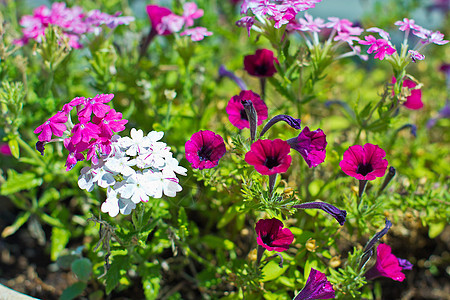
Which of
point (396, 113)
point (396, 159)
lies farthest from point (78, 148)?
point (396, 159)

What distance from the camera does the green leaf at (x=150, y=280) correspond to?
1.38 m

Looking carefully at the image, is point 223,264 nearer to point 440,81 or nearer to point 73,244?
point 73,244

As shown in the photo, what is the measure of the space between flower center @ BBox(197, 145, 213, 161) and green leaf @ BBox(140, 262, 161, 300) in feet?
1.74

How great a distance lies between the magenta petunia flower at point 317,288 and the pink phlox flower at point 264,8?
0.85 meters

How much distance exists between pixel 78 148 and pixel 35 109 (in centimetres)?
94

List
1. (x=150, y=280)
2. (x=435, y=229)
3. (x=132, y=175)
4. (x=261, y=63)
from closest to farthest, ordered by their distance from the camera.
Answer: (x=132, y=175)
(x=150, y=280)
(x=261, y=63)
(x=435, y=229)

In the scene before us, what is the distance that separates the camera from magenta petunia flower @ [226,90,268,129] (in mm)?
1287

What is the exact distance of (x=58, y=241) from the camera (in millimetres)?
1699

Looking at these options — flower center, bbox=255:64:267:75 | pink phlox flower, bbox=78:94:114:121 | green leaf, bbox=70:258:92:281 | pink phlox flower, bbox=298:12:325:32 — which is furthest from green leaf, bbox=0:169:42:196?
pink phlox flower, bbox=298:12:325:32

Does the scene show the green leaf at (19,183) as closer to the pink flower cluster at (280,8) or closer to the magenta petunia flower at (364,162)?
the pink flower cluster at (280,8)

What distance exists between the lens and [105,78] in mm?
1672

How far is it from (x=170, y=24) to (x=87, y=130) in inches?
30.1

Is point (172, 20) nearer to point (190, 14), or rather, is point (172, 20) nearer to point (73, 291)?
point (190, 14)

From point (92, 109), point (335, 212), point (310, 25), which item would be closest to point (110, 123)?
point (92, 109)
